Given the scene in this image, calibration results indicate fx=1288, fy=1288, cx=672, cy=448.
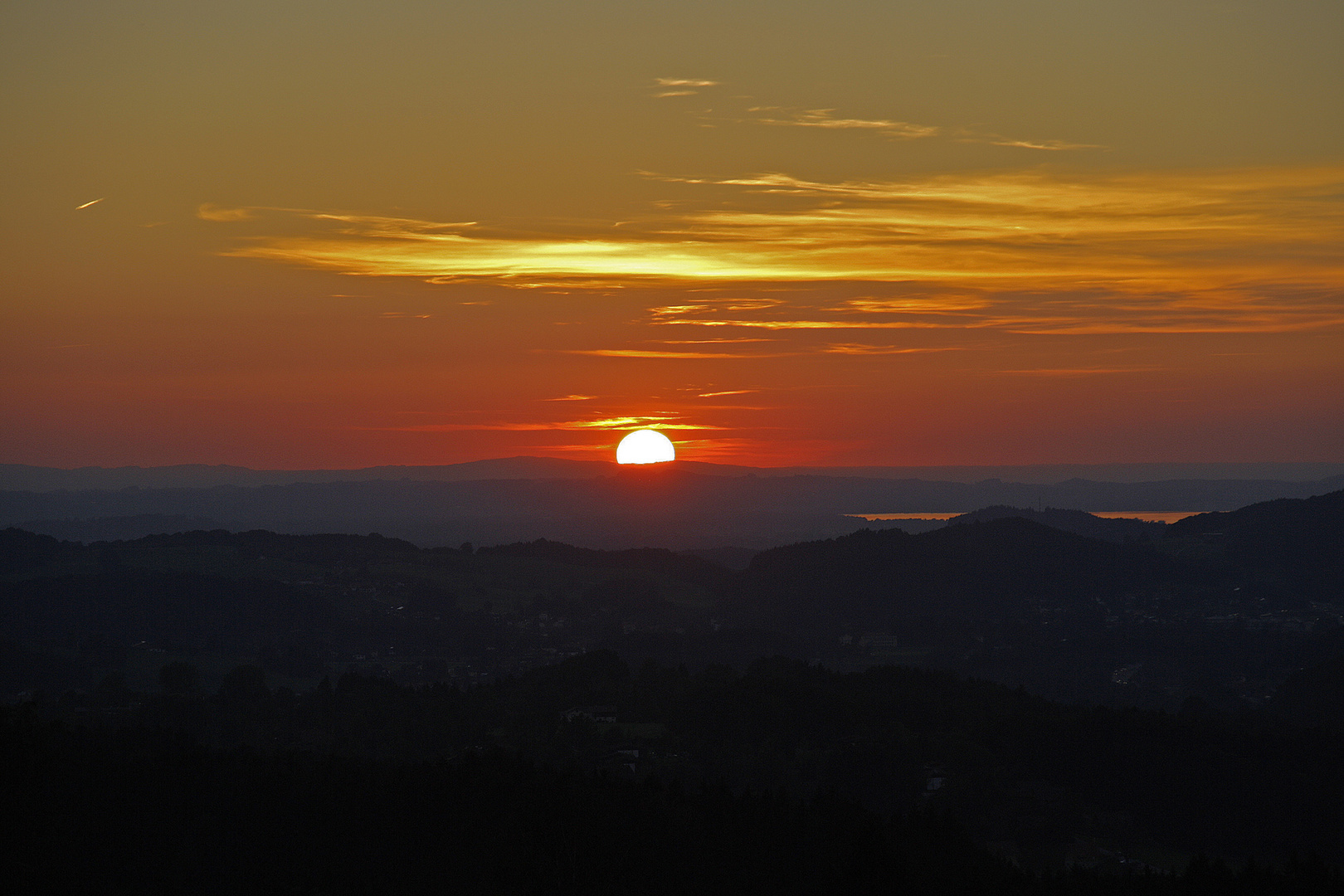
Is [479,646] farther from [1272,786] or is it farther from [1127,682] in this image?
[1272,786]

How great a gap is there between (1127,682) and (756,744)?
269ft

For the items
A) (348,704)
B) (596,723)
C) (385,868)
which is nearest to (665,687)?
(596,723)

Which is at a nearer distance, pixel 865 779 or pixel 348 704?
pixel 865 779

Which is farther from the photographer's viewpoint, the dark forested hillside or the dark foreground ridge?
the dark forested hillside

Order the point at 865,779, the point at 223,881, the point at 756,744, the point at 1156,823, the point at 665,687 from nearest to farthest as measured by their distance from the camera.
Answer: the point at 223,881 < the point at 1156,823 < the point at 865,779 < the point at 756,744 < the point at 665,687

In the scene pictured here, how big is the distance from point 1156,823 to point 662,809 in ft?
114

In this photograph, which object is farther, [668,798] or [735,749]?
[735,749]

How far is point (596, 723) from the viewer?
105 meters

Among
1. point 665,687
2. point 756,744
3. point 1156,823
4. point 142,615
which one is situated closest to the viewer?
point 1156,823

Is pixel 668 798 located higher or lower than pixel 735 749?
higher

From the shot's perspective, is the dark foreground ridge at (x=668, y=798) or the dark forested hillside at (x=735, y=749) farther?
the dark forested hillside at (x=735, y=749)

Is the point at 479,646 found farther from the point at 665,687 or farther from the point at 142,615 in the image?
the point at 665,687

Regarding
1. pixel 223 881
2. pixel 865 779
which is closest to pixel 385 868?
pixel 223 881

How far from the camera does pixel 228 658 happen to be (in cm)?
17188
